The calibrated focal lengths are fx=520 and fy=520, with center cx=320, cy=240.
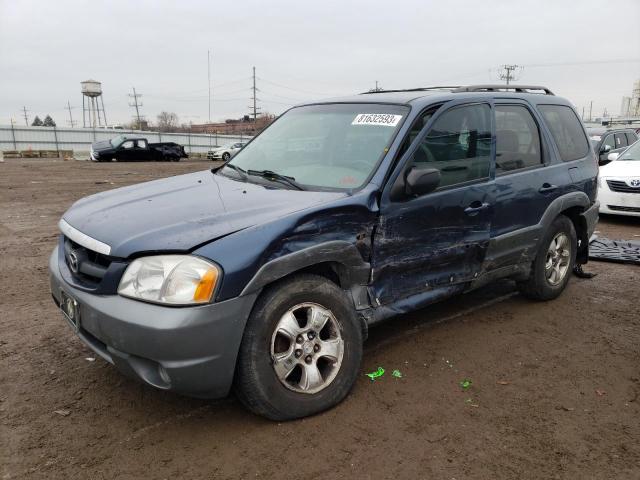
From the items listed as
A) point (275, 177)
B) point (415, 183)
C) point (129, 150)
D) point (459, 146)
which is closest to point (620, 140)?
point (459, 146)

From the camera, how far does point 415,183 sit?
3.12 meters

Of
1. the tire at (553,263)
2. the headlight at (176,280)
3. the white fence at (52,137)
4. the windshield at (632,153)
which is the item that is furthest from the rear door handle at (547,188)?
the white fence at (52,137)

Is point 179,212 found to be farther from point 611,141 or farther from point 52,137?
point 52,137

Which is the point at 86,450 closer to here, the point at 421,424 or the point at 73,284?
the point at 73,284

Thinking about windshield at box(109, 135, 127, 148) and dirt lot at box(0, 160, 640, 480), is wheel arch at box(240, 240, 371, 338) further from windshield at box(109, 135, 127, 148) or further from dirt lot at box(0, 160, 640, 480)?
windshield at box(109, 135, 127, 148)

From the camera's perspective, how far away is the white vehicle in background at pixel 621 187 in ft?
28.0

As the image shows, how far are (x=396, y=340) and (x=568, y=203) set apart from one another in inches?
81.2

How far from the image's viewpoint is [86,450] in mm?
2598

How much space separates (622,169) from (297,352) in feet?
27.0

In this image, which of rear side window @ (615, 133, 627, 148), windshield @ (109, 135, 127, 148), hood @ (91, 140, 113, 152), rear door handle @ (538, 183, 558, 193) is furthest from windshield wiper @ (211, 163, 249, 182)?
windshield @ (109, 135, 127, 148)

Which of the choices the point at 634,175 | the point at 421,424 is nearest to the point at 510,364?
the point at 421,424

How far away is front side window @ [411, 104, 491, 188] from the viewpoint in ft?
11.4

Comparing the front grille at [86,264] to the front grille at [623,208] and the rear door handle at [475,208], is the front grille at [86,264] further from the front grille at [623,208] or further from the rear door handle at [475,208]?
the front grille at [623,208]

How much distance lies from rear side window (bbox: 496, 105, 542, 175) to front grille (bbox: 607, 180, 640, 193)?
5240 mm
